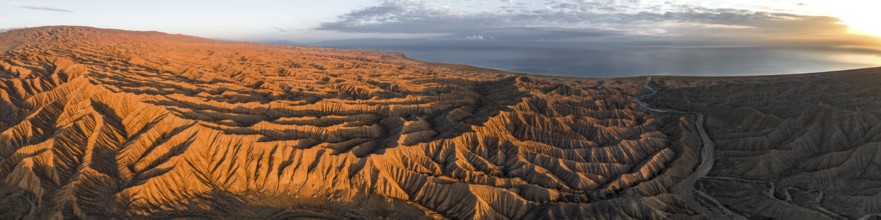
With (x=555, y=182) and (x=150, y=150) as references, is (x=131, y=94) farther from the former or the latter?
(x=555, y=182)

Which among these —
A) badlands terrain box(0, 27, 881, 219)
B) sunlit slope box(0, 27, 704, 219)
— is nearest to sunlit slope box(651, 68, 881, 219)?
badlands terrain box(0, 27, 881, 219)

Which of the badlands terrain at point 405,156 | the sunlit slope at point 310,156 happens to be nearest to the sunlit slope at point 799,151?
the badlands terrain at point 405,156

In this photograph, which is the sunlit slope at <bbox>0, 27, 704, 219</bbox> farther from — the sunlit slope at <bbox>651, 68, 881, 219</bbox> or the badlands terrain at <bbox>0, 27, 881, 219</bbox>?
the sunlit slope at <bbox>651, 68, 881, 219</bbox>

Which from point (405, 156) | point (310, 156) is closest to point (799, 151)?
point (405, 156)

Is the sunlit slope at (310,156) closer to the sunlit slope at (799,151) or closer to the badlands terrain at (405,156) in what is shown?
the badlands terrain at (405,156)

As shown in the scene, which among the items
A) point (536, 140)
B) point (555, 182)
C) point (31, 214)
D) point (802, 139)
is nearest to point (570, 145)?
point (536, 140)
